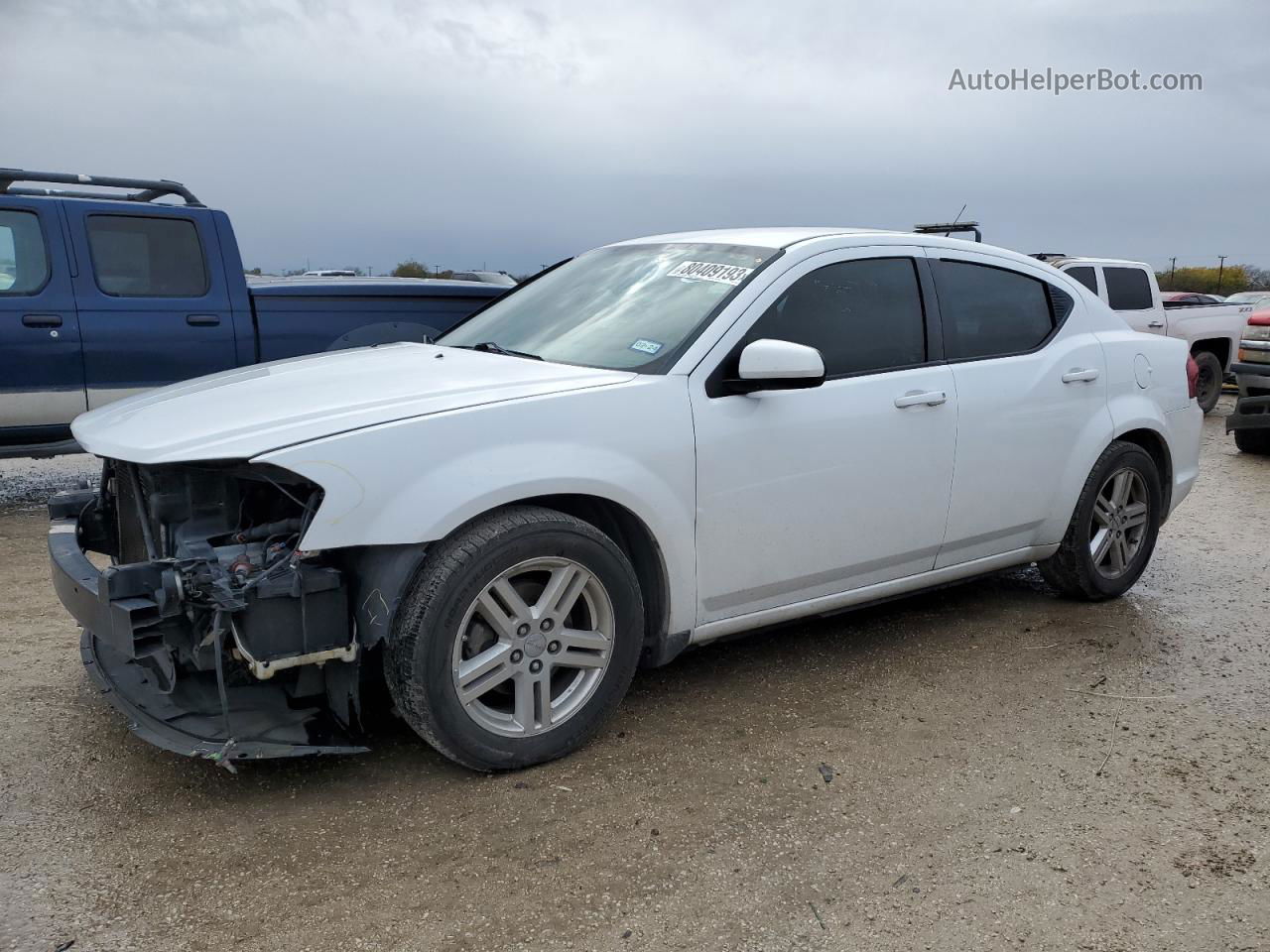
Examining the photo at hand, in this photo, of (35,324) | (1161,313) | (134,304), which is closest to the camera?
(35,324)

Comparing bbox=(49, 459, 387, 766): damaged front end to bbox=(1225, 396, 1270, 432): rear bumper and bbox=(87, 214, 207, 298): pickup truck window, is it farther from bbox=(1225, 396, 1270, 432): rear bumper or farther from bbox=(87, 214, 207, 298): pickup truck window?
bbox=(1225, 396, 1270, 432): rear bumper

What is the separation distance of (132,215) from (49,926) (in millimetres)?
5567

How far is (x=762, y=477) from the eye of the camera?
12.0 ft

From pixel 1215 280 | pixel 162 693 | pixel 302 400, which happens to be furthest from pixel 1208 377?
pixel 1215 280

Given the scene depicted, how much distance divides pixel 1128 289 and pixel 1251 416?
3.21 m

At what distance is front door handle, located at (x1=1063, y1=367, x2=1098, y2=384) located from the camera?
469cm

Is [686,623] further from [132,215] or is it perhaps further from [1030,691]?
[132,215]

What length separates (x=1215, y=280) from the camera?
51094 millimetres

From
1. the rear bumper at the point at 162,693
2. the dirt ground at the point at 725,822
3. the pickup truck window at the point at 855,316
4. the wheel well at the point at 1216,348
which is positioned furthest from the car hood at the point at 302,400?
the wheel well at the point at 1216,348

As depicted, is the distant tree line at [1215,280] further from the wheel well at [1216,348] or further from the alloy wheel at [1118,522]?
the alloy wheel at [1118,522]

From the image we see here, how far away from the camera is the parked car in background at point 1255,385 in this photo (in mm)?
9945

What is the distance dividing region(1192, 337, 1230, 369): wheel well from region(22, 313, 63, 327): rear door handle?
13.0 m

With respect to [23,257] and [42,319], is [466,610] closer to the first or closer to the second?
[42,319]

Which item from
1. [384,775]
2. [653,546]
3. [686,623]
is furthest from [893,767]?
[384,775]
